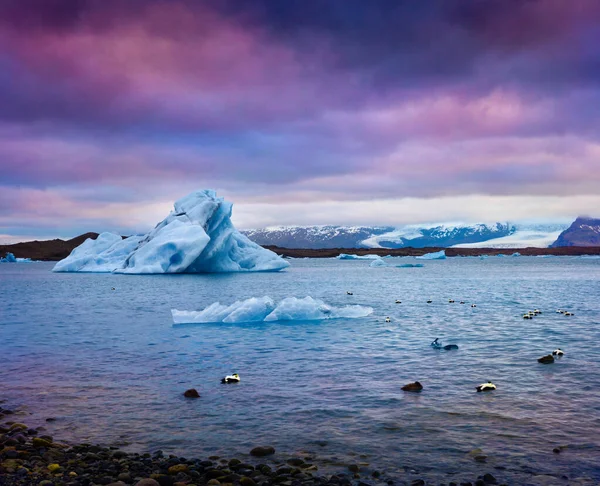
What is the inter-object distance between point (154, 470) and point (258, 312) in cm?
1852

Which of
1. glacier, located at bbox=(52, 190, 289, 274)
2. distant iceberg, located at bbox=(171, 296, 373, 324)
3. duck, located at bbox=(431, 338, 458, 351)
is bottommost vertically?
duck, located at bbox=(431, 338, 458, 351)

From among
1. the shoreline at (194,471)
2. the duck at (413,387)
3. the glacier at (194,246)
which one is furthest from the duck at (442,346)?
the glacier at (194,246)

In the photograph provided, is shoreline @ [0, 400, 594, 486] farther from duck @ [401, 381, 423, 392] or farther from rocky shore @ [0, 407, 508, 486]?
duck @ [401, 381, 423, 392]

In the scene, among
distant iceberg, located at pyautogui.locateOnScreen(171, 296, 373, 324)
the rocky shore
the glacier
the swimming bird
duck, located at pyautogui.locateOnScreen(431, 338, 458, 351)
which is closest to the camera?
the rocky shore

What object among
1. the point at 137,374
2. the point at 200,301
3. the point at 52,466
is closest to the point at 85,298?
the point at 200,301

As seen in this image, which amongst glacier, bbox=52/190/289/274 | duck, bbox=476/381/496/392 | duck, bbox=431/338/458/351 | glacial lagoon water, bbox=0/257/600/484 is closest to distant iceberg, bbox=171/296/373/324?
glacial lagoon water, bbox=0/257/600/484

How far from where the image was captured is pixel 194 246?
56281 mm

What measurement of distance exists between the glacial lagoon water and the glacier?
30.9 meters

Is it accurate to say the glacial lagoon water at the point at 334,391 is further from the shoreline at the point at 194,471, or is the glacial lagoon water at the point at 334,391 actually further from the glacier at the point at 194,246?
the glacier at the point at 194,246

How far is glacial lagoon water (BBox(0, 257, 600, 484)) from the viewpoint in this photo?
30.2 ft

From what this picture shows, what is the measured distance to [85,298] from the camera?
45.0 meters

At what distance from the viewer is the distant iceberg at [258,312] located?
26.3 metres

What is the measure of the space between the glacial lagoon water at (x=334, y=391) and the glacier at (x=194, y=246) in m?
30.9

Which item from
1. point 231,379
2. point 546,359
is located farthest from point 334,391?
point 546,359
